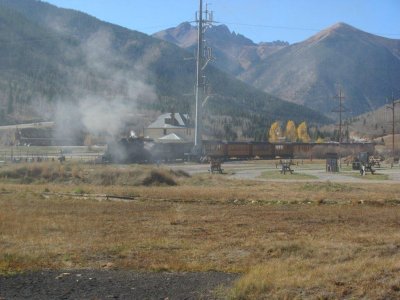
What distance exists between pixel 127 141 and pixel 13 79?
81.6m

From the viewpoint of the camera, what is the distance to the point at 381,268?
390 inches

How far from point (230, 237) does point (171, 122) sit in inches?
4334

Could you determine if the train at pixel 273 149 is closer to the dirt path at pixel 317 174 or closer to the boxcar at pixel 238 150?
the boxcar at pixel 238 150

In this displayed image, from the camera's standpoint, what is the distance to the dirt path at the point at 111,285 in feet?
30.2

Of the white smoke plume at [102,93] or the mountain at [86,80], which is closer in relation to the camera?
the white smoke plume at [102,93]

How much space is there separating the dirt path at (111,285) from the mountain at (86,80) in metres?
66.7

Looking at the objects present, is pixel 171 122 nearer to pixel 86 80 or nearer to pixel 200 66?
pixel 86 80

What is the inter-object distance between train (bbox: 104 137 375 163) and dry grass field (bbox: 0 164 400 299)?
35.8m

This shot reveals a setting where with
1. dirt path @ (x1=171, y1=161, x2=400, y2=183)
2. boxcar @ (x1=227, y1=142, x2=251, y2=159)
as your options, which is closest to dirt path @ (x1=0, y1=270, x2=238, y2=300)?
dirt path @ (x1=171, y1=161, x2=400, y2=183)

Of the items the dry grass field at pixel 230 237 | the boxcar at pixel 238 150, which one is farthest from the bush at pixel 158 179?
the boxcar at pixel 238 150

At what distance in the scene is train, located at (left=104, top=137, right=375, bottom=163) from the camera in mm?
66438

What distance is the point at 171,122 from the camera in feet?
410

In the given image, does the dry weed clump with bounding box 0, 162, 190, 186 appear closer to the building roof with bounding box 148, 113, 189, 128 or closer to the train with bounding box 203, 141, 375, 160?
A: the train with bounding box 203, 141, 375, 160

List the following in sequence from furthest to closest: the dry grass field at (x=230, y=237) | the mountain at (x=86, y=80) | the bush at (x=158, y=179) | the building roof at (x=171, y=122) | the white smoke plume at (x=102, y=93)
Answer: the building roof at (x=171, y=122)
the mountain at (x=86, y=80)
the white smoke plume at (x=102, y=93)
the bush at (x=158, y=179)
the dry grass field at (x=230, y=237)
